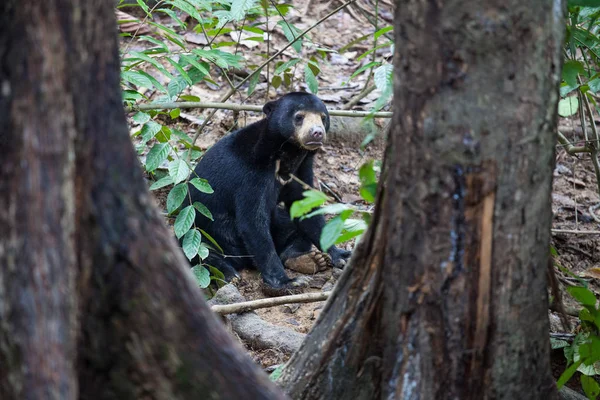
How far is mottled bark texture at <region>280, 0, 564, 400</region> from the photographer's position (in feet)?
6.81

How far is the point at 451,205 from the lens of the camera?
2.13 meters

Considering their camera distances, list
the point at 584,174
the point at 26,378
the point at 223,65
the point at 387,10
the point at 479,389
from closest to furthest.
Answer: the point at 26,378, the point at 479,389, the point at 223,65, the point at 584,174, the point at 387,10

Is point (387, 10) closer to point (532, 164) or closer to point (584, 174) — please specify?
point (584, 174)

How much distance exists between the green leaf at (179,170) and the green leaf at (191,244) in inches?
16.3

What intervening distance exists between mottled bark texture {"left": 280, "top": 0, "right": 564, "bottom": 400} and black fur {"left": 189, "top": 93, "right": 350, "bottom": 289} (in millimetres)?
4010

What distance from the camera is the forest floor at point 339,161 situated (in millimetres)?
5461

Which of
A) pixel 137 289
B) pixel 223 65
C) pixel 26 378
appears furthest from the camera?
pixel 223 65

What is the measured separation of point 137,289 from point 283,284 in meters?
4.29

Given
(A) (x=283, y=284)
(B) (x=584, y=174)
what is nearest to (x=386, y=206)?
(A) (x=283, y=284)

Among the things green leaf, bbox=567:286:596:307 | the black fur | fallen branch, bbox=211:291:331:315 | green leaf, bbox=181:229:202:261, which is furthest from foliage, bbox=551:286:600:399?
the black fur

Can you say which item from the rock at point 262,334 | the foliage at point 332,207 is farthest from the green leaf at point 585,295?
the rock at point 262,334

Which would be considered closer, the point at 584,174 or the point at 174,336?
Answer: the point at 174,336

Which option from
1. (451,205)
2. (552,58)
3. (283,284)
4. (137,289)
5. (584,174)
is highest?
(552,58)

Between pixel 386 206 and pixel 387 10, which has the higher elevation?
pixel 387 10
